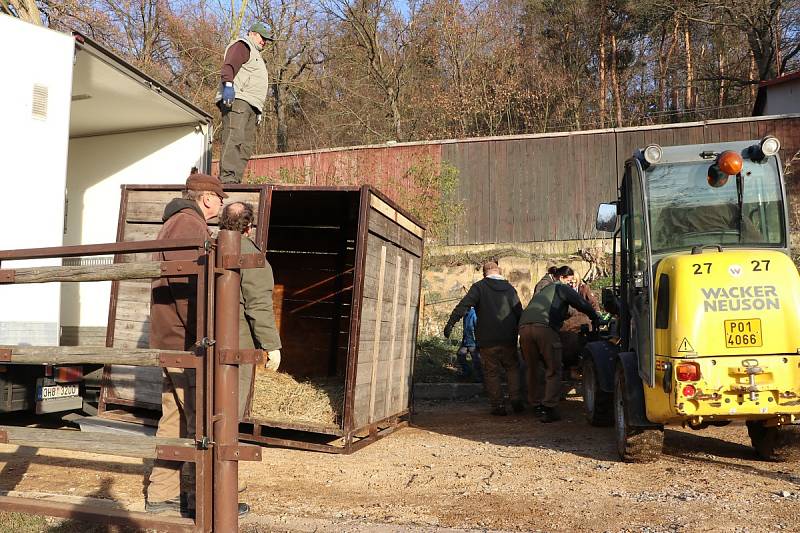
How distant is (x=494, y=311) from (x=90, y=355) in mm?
6502

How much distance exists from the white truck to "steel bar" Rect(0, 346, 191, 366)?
Answer: 180 cm

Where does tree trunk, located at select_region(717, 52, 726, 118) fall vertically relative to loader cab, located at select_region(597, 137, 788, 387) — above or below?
above

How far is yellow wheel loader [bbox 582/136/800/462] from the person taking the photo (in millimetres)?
5930

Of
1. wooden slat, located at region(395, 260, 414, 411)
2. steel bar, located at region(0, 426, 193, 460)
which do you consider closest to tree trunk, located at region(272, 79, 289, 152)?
wooden slat, located at region(395, 260, 414, 411)

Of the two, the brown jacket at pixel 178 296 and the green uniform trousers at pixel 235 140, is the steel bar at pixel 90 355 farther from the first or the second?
the green uniform trousers at pixel 235 140

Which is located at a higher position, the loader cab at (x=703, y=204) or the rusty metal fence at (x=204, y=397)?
the loader cab at (x=703, y=204)

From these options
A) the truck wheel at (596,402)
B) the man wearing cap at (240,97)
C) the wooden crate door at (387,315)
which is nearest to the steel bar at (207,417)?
the wooden crate door at (387,315)

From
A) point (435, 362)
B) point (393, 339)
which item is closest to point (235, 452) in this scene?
point (393, 339)

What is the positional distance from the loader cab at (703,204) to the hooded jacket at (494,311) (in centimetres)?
312

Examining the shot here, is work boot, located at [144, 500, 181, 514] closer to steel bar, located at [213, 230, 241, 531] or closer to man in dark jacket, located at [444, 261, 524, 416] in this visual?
steel bar, located at [213, 230, 241, 531]

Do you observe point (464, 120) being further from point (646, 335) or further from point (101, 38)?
point (646, 335)

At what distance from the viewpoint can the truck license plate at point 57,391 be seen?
7.19 meters

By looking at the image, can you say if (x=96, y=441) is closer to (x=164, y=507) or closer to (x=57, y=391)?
(x=164, y=507)

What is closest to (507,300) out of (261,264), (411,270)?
(411,270)
